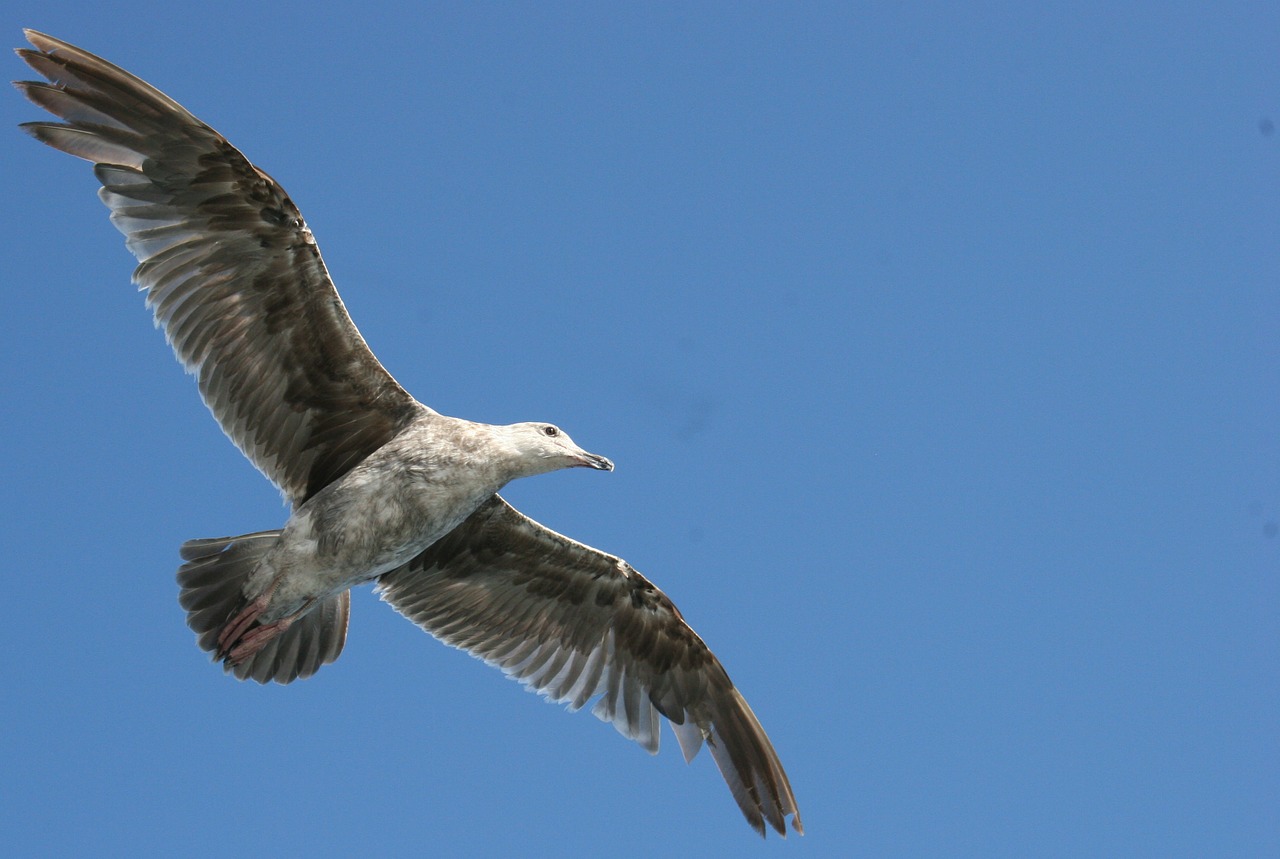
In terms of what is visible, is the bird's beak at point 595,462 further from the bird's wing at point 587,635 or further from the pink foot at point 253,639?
the pink foot at point 253,639

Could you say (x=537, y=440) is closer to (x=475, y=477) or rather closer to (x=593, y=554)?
(x=475, y=477)

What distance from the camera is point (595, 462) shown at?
9.87 m

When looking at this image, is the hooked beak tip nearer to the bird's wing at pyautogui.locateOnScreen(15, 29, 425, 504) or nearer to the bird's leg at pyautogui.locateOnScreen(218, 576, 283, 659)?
the bird's wing at pyautogui.locateOnScreen(15, 29, 425, 504)

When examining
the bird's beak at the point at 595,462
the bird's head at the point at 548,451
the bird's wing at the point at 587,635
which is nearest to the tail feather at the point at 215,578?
the bird's wing at the point at 587,635

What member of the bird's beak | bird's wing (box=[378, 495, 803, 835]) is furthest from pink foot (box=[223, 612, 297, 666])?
the bird's beak

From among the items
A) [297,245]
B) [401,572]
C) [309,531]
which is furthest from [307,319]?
[401,572]

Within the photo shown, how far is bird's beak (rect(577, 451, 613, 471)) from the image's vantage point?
9.84 metres

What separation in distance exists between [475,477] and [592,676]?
8.86 ft

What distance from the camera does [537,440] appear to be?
Answer: 383 inches

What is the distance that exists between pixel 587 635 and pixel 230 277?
12.9ft

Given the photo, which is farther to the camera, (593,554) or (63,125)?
(593,554)

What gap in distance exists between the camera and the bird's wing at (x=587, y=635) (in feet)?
36.3

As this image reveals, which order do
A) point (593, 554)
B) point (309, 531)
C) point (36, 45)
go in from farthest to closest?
point (593, 554), point (309, 531), point (36, 45)

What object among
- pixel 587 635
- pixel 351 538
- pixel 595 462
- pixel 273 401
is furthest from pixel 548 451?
→ pixel 587 635
